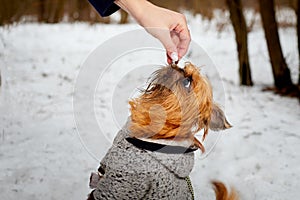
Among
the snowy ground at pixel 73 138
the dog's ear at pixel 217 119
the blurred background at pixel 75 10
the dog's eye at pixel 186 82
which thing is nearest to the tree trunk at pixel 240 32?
the snowy ground at pixel 73 138

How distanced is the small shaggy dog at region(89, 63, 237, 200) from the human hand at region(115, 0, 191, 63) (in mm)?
85

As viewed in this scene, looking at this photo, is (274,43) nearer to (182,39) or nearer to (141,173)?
(182,39)

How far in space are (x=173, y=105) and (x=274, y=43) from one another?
348 cm

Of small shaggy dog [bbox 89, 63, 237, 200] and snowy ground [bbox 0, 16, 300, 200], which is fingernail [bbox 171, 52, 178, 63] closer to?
small shaggy dog [bbox 89, 63, 237, 200]

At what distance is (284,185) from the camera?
2781 mm

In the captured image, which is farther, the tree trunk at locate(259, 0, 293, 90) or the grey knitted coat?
the tree trunk at locate(259, 0, 293, 90)

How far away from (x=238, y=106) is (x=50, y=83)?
211 centimetres

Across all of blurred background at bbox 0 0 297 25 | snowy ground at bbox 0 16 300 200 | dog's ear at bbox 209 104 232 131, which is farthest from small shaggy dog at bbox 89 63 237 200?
blurred background at bbox 0 0 297 25

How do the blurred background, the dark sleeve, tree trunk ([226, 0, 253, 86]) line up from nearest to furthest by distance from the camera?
1. the dark sleeve
2. tree trunk ([226, 0, 253, 86])
3. the blurred background

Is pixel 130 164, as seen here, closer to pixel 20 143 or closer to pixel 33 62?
pixel 20 143

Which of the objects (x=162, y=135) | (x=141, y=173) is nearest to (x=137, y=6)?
(x=162, y=135)

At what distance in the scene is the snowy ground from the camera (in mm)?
2754

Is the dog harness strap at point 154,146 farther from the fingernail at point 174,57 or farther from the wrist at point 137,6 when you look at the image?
the wrist at point 137,6

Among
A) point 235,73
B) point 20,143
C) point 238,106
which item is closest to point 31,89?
point 20,143
